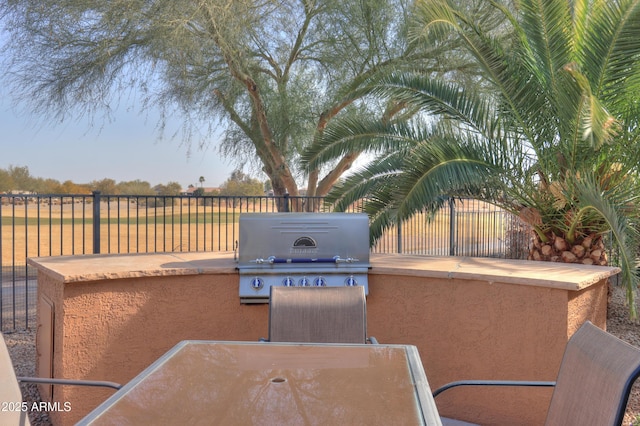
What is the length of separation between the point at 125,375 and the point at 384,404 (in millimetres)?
2739

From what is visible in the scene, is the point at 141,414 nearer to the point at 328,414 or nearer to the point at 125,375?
the point at 328,414

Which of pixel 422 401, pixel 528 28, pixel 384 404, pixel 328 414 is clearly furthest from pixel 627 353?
pixel 528 28

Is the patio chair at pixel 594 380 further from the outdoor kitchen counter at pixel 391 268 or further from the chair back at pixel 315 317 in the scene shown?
the outdoor kitchen counter at pixel 391 268

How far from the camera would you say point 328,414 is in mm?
1860

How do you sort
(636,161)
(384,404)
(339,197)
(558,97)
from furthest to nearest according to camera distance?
(339,197) < (636,161) < (558,97) < (384,404)

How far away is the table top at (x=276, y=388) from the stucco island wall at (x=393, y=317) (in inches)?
Result: 59.4

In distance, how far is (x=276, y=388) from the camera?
2.12m

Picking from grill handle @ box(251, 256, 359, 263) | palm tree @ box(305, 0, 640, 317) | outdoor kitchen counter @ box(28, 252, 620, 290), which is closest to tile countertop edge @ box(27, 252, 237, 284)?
outdoor kitchen counter @ box(28, 252, 620, 290)

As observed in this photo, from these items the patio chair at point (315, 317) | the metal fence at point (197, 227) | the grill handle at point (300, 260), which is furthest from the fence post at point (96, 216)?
the patio chair at point (315, 317)

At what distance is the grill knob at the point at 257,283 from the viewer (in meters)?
4.17

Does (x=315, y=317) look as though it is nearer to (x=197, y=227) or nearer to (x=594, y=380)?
(x=594, y=380)

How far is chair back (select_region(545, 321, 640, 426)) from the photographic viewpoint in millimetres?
1856

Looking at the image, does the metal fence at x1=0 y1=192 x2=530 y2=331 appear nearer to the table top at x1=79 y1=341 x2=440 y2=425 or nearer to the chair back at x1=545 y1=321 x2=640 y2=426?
the table top at x1=79 y1=341 x2=440 y2=425

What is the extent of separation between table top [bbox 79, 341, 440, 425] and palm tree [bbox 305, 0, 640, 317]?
2.93 meters
